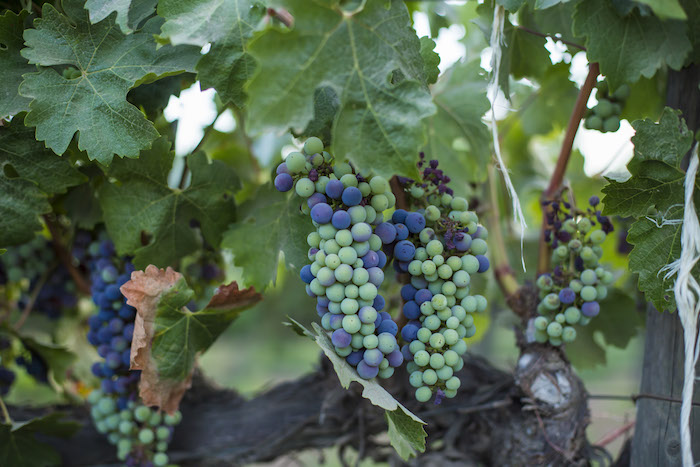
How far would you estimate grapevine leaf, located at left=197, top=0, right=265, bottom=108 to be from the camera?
86 centimetres

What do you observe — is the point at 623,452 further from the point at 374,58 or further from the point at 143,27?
the point at 143,27

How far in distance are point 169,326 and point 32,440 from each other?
0.47 meters

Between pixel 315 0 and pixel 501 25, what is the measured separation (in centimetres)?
35

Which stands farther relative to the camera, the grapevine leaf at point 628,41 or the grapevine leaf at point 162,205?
the grapevine leaf at point 162,205

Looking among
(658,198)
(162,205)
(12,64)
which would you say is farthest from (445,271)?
(12,64)

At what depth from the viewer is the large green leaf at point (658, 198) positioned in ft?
2.92

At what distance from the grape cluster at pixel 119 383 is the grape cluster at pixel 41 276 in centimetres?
24

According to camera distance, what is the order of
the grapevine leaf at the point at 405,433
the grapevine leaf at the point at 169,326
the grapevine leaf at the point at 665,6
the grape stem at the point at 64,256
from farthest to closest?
the grape stem at the point at 64,256
the grapevine leaf at the point at 169,326
the grapevine leaf at the point at 405,433
the grapevine leaf at the point at 665,6

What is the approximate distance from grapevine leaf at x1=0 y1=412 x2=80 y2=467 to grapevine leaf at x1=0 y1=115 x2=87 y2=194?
0.49 meters

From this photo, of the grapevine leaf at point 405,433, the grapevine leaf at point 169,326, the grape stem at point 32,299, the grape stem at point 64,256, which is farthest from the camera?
the grape stem at point 32,299

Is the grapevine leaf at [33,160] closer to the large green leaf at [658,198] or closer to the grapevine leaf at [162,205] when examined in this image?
the grapevine leaf at [162,205]

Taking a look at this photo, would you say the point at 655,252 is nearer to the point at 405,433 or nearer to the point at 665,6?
the point at 665,6

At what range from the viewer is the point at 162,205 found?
112 cm

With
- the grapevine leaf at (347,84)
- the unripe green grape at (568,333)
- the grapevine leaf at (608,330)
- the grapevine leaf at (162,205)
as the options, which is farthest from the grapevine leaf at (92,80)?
the grapevine leaf at (608,330)
